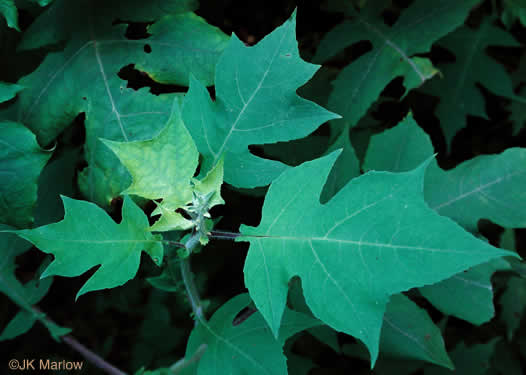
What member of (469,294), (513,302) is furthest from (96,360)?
(513,302)

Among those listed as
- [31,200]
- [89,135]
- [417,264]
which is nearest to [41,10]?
[89,135]

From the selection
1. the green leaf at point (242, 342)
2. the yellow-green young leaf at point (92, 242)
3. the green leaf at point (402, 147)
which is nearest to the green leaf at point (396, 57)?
the green leaf at point (402, 147)

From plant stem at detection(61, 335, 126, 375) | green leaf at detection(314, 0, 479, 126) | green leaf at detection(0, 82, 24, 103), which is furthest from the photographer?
green leaf at detection(314, 0, 479, 126)

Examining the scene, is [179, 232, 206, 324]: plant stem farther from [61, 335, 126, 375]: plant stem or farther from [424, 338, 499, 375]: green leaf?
[424, 338, 499, 375]: green leaf

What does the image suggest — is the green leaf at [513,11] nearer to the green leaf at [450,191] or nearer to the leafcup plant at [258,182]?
the leafcup plant at [258,182]

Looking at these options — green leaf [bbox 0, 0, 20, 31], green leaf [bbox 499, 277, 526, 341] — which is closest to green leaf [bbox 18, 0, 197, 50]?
green leaf [bbox 0, 0, 20, 31]

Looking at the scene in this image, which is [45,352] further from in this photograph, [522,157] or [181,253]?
[522,157]
